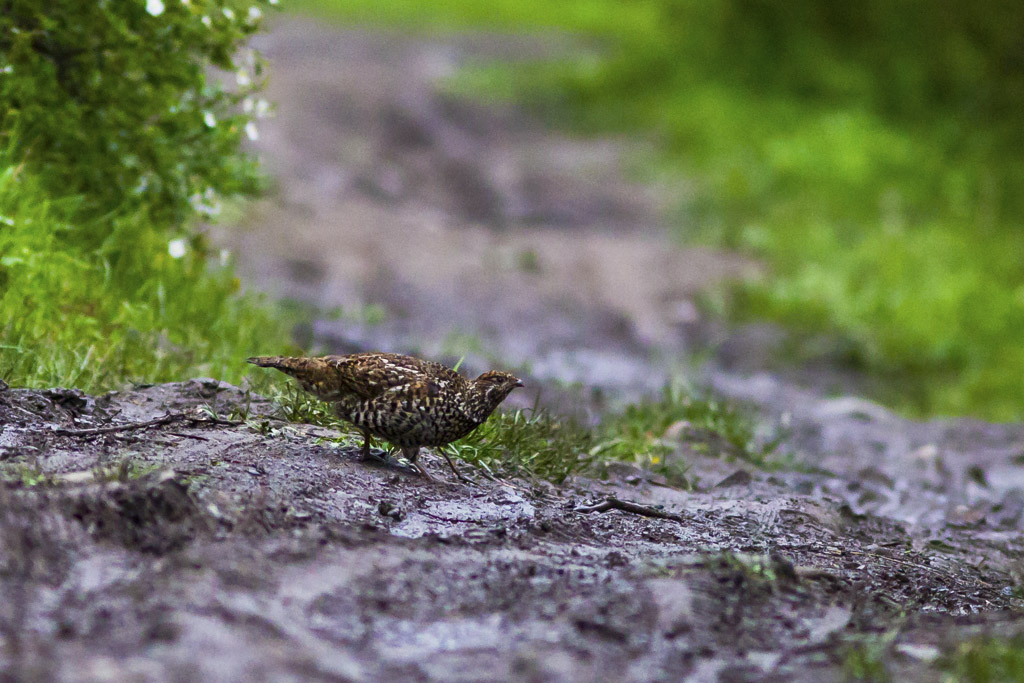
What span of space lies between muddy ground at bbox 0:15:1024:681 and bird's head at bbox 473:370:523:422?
1.07 feet

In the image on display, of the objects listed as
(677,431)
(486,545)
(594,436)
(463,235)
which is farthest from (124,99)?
(463,235)

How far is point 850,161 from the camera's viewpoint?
1367 cm

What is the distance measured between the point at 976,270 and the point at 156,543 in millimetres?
9492

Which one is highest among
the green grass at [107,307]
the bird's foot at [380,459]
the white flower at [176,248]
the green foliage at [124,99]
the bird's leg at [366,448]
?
the green foliage at [124,99]

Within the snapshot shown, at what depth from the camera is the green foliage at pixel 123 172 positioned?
19.0 feet

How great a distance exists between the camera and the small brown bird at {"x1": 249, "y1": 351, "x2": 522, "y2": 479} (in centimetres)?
438

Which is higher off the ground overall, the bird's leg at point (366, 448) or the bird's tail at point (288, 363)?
the bird's tail at point (288, 363)

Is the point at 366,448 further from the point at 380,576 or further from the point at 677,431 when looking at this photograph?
the point at 677,431

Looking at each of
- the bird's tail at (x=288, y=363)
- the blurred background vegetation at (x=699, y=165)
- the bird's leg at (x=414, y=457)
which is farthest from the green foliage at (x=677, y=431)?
the blurred background vegetation at (x=699, y=165)

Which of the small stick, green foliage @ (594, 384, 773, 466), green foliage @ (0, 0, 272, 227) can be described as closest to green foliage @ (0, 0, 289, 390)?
green foliage @ (0, 0, 272, 227)

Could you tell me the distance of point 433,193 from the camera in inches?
512

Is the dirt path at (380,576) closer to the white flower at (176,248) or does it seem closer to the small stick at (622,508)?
the small stick at (622,508)

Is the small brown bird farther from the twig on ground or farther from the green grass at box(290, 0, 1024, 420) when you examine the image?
the green grass at box(290, 0, 1024, 420)

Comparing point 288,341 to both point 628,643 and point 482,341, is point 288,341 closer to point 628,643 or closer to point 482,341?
point 482,341
